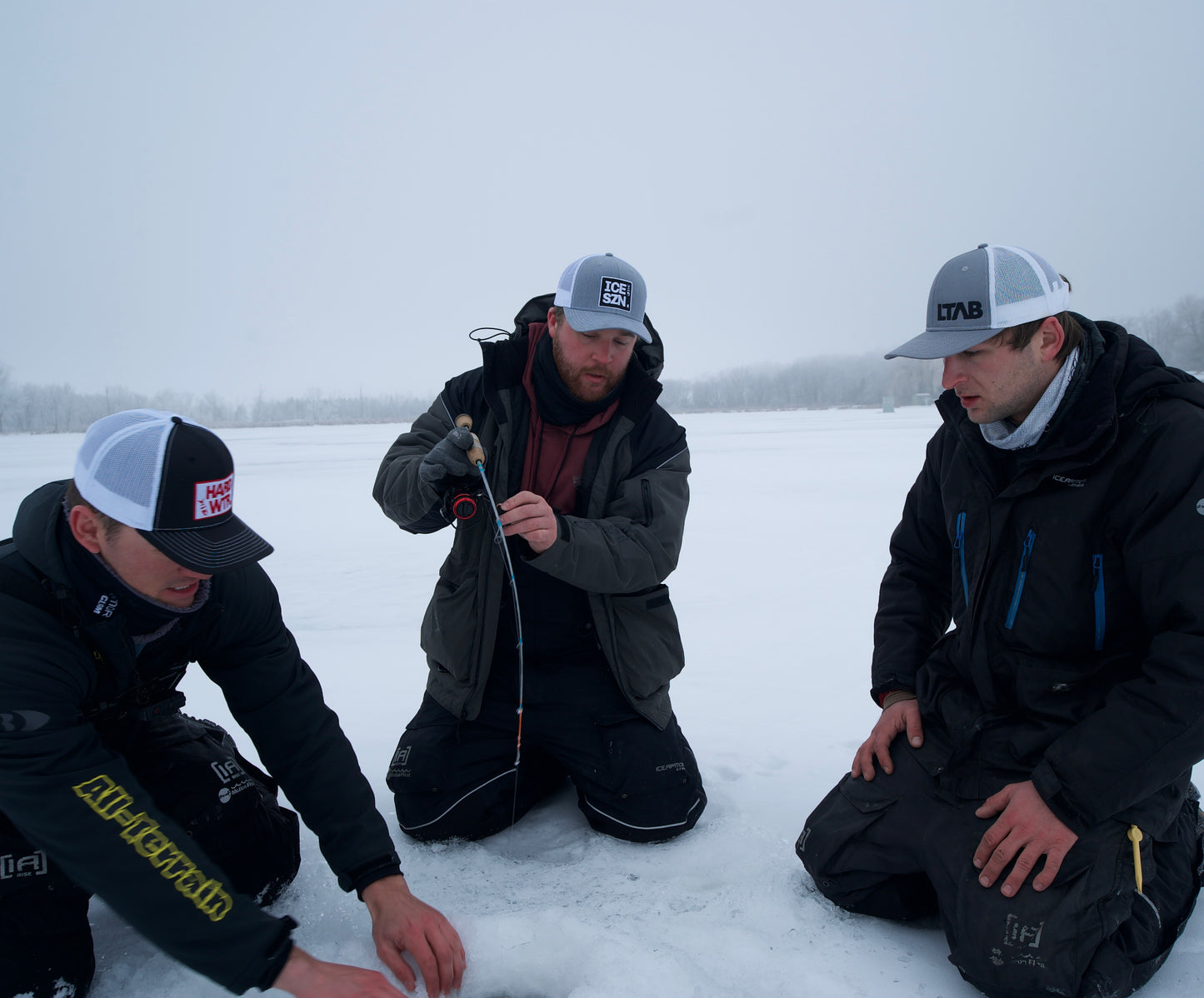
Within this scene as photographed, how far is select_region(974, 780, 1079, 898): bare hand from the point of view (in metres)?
1.74

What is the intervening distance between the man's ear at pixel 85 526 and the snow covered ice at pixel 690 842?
1046 mm

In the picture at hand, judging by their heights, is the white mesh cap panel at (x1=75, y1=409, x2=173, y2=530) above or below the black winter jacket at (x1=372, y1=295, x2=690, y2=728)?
above

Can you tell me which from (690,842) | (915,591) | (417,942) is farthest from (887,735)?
(417,942)

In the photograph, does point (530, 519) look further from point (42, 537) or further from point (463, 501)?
point (42, 537)

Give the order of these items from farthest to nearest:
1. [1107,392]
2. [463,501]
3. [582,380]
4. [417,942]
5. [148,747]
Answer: [582,380] → [463,501] → [148,747] → [1107,392] → [417,942]

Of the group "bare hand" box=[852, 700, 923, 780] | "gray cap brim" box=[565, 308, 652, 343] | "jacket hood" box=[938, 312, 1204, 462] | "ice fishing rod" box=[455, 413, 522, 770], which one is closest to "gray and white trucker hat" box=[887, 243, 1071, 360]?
"jacket hood" box=[938, 312, 1204, 462]

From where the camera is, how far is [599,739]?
2635 mm

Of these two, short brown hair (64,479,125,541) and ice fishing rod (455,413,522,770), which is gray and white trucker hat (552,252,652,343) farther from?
short brown hair (64,479,125,541)

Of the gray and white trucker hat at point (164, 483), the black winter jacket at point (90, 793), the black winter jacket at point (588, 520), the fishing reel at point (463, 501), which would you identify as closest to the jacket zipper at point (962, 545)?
Answer: the black winter jacket at point (588, 520)

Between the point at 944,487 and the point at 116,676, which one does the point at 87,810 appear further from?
the point at 944,487

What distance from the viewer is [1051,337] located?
1.92 meters

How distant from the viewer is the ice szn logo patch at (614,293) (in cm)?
258

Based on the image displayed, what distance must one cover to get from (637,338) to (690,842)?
1.65m

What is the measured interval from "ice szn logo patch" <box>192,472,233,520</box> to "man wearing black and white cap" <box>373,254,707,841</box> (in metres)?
0.80
